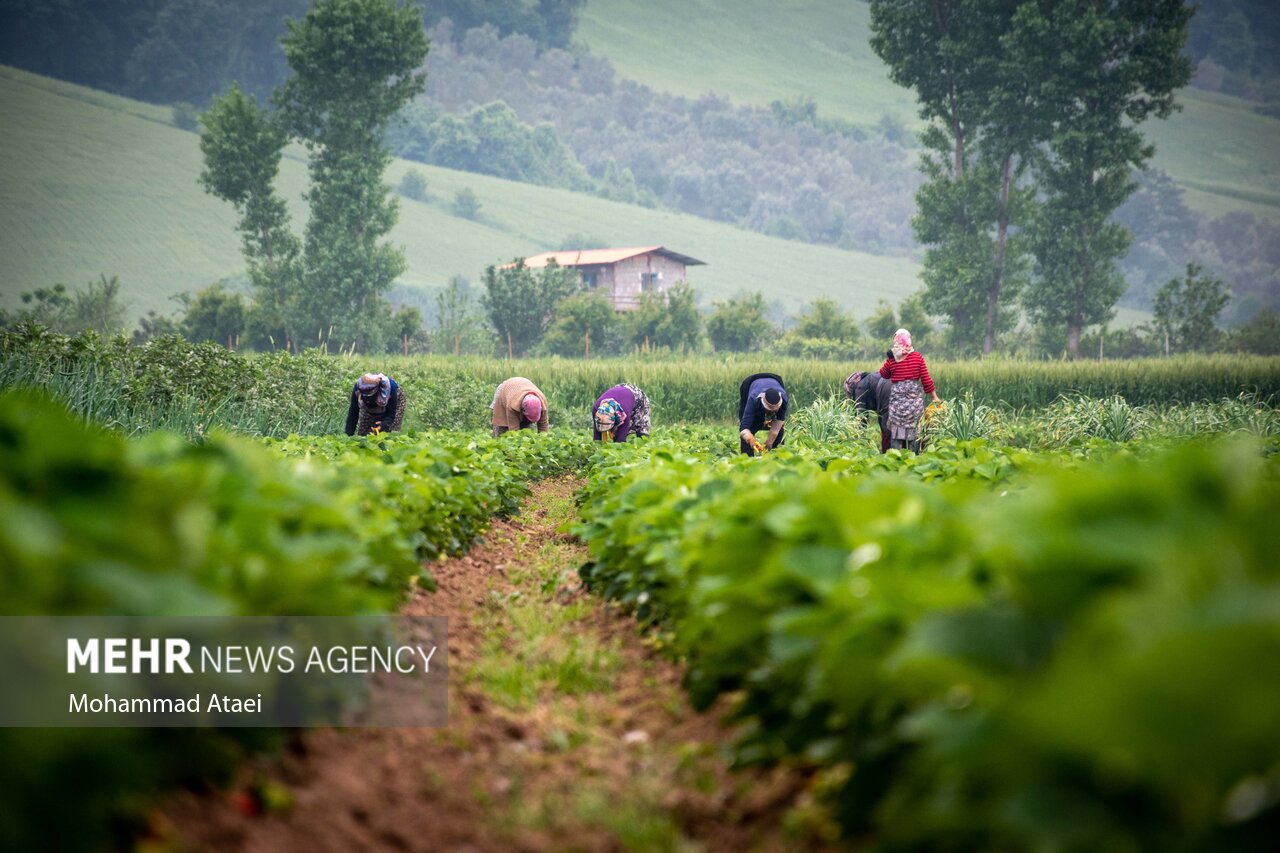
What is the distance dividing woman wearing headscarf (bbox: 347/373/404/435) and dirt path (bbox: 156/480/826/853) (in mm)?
7547

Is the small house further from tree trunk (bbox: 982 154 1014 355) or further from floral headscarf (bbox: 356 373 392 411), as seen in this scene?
floral headscarf (bbox: 356 373 392 411)

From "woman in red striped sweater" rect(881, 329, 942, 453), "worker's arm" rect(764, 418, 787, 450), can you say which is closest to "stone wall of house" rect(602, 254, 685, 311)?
"woman in red striped sweater" rect(881, 329, 942, 453)

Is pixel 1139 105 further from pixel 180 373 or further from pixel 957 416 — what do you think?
pixel 180 373

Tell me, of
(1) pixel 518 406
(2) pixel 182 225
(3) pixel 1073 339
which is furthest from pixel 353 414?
(2) pixel 182 225

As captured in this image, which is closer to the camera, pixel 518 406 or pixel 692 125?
pixel 518 406

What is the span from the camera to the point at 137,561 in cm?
202

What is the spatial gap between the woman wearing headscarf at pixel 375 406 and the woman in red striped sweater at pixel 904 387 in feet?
20.6

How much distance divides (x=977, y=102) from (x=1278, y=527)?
52140 millimetres

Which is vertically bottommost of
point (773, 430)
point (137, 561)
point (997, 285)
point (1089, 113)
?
point (773, 430)

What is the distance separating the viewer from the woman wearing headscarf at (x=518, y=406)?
14.0 metres

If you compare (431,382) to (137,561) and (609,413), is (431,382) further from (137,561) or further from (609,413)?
(137,561)

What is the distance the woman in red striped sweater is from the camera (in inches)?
511

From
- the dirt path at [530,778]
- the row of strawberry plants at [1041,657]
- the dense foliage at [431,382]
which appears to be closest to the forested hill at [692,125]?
the dense foliage at [431,382]

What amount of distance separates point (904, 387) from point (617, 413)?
145 inches
